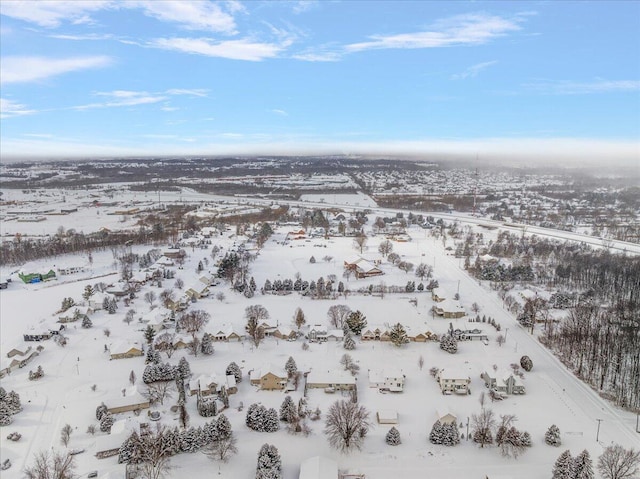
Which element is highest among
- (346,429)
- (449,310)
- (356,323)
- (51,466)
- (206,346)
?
(356,323)

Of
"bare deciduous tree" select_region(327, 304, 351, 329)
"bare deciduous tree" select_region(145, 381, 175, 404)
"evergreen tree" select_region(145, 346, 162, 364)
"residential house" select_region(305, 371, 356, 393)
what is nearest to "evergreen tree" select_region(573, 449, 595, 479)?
"residential house" select_region(305, 371, 356, 393)

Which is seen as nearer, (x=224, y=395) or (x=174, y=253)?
(x=224, y=395)

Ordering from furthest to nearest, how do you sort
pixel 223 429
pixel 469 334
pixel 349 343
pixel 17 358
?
1. pixel 469 334
2. pixel 349 343
3. pixel 17 358
4. pixel 223 429

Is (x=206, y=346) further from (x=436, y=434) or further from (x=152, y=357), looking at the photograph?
(x=436, y=434)

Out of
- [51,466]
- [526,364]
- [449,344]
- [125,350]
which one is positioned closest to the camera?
[51,466]

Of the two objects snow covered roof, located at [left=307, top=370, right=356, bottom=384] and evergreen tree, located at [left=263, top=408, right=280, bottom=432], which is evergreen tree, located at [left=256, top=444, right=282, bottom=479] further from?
snow covered roof, located at [left=307, top=370, right=356, bottom=384]

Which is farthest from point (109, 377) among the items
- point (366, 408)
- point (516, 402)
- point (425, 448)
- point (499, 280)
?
point (499, 280)

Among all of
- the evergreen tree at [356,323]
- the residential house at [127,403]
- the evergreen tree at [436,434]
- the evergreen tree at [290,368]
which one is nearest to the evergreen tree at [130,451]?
the residential house at [127,403]

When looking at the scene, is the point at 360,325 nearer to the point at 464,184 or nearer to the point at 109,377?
the point at 109,377

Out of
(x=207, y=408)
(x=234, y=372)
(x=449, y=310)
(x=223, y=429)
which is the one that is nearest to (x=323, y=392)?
(x=234, y=372)
